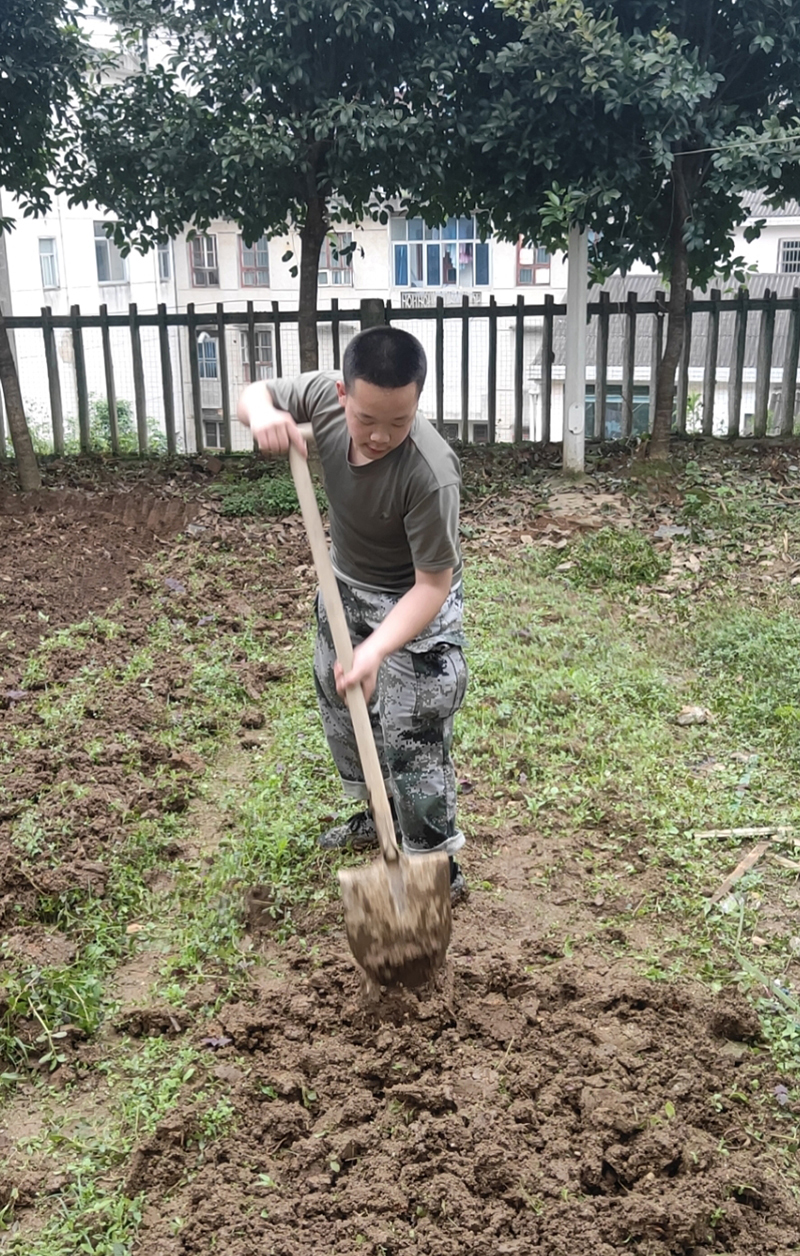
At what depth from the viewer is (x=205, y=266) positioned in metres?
22.7

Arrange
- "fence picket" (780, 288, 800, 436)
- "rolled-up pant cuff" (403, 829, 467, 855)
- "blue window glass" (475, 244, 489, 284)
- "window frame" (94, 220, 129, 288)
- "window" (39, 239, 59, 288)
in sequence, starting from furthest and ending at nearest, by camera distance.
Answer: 1. "window frame" (94, 220, 129, 288)
2. "blue window glass" (475, 244, 489, 284)
3. "window" (39, 239, 59, 288)
4. "fence picket" (780, 288, 800, 436)
5. "rolled-up pant cuff" (403, 829, 467, 855)

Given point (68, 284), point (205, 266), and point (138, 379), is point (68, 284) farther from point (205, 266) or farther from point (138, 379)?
point (138, 379)

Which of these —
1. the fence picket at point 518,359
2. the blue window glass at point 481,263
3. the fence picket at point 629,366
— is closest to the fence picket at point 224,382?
the fence picket at point 518,359

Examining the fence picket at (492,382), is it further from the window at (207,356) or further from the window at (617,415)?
the window at (207,356)

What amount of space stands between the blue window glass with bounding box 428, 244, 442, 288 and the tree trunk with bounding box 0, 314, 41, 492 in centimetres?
1204

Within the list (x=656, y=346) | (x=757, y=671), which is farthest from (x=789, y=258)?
(x=757, y=671)

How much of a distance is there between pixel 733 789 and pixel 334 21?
7.49 meters

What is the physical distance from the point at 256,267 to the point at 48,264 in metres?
4.00

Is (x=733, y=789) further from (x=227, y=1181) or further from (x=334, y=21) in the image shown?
(x=334, y=21)

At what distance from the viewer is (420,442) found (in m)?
3.08

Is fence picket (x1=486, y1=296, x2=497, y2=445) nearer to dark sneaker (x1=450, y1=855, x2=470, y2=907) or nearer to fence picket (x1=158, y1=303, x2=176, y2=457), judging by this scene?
fence picket (x1=158, y1=303, x2=176, y2=457)

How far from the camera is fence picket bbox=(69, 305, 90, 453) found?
11633 millimetres

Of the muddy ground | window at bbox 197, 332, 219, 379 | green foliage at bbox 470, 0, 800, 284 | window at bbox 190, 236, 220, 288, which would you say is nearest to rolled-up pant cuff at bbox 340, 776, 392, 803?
the muddy ground

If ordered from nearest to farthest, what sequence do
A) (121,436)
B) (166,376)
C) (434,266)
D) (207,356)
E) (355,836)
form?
(355,836)
(166,376)
(207,356)
(121,436)
(434,266)
